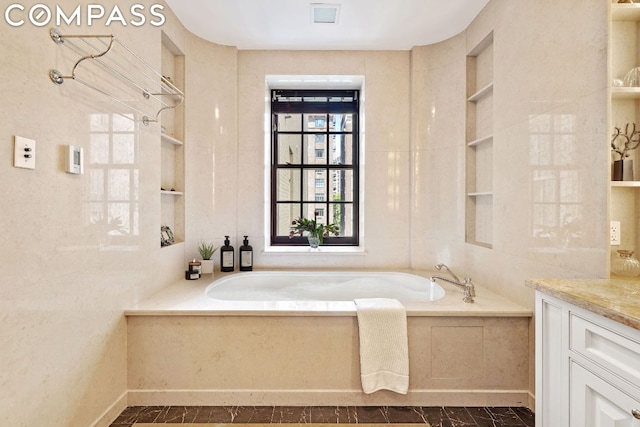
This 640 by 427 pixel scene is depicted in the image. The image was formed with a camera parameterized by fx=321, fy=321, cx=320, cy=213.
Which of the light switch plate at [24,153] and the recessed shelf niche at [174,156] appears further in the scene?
the recessed shelf niche at [174,156]

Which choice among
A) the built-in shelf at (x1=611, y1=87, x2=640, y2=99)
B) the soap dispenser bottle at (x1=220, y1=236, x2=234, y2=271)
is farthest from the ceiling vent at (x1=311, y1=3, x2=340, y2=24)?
the soap dispenser bottle at (x1=220, y1=236, x2=234, y2=271)

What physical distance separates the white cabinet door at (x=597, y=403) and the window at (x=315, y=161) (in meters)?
2.11

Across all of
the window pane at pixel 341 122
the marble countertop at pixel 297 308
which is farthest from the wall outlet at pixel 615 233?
the window pane at pixel 341 122

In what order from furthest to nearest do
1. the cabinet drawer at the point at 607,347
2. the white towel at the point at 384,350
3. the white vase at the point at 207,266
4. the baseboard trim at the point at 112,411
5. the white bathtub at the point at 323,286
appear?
the white vase at the point at 207,266 < the white bathtub at the point at 323,286 < the white towel at the point at 384,350 < the baseboard trim at the point at 112,411 < the cabinet drawer at the point at 607,347

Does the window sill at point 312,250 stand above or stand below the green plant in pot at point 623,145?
below

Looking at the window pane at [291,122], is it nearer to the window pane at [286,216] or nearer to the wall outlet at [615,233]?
the window pane at [286,216]

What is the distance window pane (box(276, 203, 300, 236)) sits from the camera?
10.1 ft

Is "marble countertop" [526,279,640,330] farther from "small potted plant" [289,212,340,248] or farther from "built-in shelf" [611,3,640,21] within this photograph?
"small potted plant" [289,212,340,248]

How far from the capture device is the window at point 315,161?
10.0 feet

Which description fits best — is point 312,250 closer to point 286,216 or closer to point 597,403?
point 286,216

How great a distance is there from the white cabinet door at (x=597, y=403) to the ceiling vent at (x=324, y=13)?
7.67 feet

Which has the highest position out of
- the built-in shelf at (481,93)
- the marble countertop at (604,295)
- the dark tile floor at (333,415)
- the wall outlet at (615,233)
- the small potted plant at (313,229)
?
the built-in shelf at (481,93)

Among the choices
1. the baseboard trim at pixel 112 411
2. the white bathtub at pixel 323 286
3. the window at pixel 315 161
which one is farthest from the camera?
the window at pixel 315 161

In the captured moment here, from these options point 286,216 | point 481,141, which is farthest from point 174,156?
point 481,141
